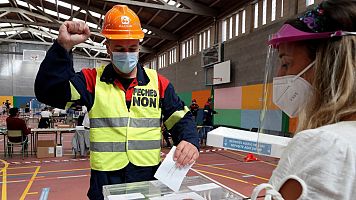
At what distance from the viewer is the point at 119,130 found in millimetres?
1488

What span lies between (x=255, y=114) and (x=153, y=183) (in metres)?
8.81

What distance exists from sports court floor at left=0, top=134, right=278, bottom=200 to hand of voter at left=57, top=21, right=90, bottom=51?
3432mm

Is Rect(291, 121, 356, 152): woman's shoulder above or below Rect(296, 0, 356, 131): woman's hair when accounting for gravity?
below

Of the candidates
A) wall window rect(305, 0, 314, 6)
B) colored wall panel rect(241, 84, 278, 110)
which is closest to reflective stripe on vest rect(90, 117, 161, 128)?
wall window rect(305, 0, 314, 6)

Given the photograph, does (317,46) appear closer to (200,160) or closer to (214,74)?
(200,160)

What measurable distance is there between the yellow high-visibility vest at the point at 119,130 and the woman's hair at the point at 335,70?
0.98 meters

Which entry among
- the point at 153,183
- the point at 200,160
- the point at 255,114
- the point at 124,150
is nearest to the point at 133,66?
the point at 124,150

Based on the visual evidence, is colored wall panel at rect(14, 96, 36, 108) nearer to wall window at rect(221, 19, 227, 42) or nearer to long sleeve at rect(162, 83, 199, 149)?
wall window at rect(221, 19, 227, 42)

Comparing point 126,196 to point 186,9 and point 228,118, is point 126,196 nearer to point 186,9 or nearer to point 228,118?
point 228,118

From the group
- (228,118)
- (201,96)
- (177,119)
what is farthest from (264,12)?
(177,119)

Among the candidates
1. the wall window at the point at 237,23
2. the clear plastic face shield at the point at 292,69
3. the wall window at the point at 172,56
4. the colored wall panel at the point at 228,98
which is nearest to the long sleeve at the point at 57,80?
the clear plastic face shield at the point at 292,69

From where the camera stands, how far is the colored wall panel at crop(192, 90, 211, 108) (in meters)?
13.9

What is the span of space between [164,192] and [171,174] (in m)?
0.09

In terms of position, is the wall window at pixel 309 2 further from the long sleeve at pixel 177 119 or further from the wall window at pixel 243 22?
the long sleeve at pixel 177 119
